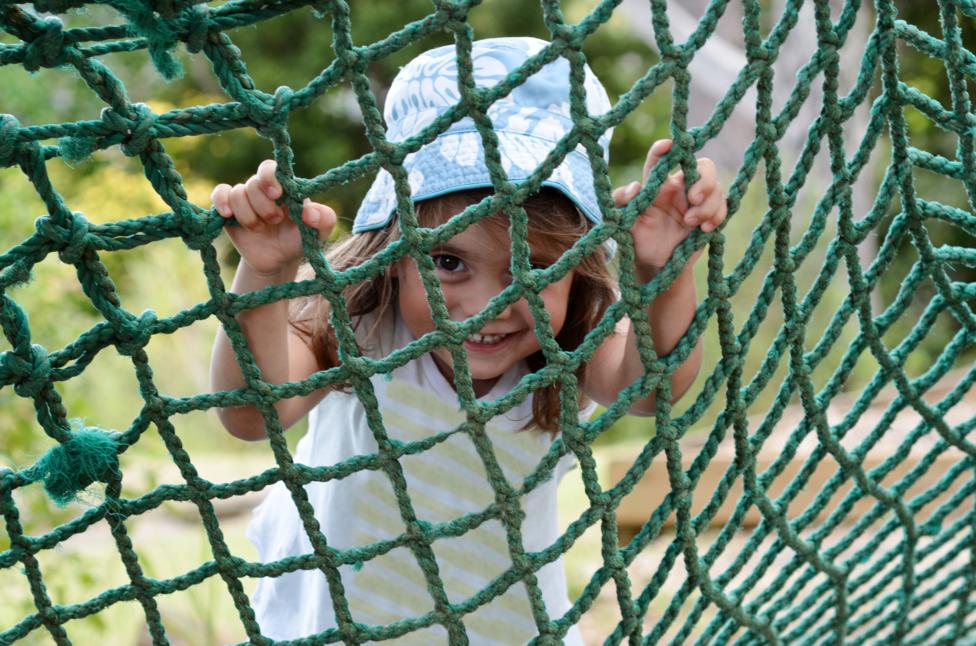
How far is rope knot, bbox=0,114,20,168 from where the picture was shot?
0.74 meters

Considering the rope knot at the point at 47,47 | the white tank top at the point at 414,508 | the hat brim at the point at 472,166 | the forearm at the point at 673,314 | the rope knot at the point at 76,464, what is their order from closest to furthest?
the rope knot at the point at 47,47 < the rope knot at the point at 76,464 < the forearm at the point at 673,314 < the hat brim at the point at 472,166 < the white tank top at the point at 414,508

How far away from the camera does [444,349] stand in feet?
3.26

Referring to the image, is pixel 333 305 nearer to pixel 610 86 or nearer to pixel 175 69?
pixel 175 69

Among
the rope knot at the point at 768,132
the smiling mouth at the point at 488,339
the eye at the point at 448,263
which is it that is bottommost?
the rope knot at the point at 768,132

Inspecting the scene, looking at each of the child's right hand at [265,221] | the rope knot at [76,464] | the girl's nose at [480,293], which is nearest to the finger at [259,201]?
the child's right hand at [265,221]

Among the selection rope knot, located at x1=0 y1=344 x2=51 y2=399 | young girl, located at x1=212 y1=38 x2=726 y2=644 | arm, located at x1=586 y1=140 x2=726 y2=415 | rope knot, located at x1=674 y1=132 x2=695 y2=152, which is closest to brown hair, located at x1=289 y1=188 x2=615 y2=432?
young girl, located at x1=212 y1=38 x2=726 y2=644

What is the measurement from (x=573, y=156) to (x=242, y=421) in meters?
0.46

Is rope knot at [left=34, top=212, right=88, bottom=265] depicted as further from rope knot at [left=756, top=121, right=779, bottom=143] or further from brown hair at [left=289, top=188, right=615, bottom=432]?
rope knot at [left=756, top=121, right=779, bottom=143]

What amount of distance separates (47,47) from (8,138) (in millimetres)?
71

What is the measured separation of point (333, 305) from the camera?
0.82 meters

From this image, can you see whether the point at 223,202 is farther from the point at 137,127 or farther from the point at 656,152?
the point at 656,152

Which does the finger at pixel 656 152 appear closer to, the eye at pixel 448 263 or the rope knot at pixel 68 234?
the eye at pixel 448 263

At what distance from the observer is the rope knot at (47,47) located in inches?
28.4

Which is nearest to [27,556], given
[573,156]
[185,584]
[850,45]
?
[185,584]
